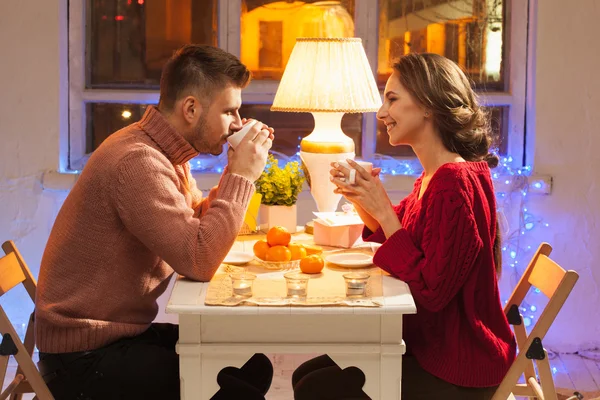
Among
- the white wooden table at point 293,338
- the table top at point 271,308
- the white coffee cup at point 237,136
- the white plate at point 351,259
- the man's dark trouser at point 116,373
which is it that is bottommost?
the man's dark trouser at point 116,373

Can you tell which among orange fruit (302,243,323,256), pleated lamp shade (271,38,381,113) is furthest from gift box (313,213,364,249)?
pleated lamp shade (271,38,381,113)

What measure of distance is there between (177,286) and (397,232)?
59 cm

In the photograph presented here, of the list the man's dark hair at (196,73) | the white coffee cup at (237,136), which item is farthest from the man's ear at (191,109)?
the white coffee cup at (237,136)

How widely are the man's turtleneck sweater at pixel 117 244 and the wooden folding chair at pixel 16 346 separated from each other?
7 cm

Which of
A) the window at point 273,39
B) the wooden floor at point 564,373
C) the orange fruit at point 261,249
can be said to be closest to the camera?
the orange fruit at point 261,249

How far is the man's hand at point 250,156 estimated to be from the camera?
2.46 metres

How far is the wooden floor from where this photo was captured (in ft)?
12.2

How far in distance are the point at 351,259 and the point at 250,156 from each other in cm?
43

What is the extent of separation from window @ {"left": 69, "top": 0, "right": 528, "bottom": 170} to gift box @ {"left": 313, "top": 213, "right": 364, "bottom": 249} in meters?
1.38

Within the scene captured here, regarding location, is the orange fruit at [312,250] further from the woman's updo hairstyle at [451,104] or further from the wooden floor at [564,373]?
the wooden floor at [564,373]

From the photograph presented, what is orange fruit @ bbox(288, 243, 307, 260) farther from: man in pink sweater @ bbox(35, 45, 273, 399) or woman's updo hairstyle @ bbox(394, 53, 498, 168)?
woman's updo hairstyle @ bbox(394, 53, 498, 168)

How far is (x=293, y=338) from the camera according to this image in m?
2.13

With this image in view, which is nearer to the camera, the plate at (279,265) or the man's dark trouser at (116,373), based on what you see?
the man's dark trouser at (116,373)

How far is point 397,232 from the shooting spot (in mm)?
2396
